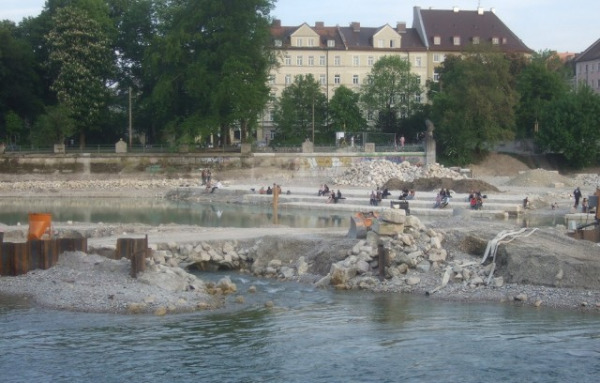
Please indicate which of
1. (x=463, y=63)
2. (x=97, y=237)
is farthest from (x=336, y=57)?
(x=97, y=237)

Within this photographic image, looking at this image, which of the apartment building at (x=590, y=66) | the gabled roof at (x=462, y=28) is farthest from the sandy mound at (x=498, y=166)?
the apartment building at (x=590, y=66)

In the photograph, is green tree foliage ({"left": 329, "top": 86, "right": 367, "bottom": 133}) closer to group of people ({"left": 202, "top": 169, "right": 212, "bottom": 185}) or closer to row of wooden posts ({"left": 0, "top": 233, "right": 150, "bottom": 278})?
group of people ({"left": 202, "top": 169, "right": 212, "bottom": 185})

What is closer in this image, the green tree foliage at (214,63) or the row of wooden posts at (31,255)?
the row of wooden posts at (31,255)

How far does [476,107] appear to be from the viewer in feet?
249

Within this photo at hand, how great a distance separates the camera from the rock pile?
65.3 m

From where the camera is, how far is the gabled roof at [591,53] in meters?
107

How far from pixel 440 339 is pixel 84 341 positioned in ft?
27.9

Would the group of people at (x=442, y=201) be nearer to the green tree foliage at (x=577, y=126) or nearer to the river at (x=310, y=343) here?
the river at (x=310, y=343)

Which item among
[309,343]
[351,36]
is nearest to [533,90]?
[351,36]

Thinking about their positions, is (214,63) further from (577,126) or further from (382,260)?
(382,260)

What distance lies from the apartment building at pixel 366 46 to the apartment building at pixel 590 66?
13243 millimetres

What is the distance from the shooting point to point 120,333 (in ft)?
67.8

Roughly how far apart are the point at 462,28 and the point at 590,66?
69.9 ft

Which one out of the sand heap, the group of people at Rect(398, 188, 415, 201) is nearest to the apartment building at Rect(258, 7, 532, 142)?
the sand heap
